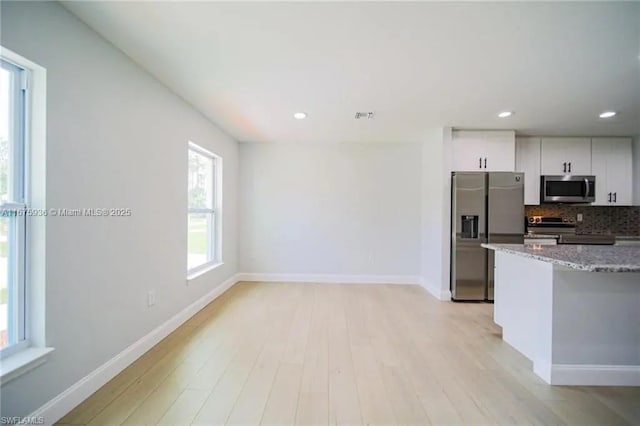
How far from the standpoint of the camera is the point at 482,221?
4043mm

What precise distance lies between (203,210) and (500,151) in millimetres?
4272

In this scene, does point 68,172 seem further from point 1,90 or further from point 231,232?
point 231,232

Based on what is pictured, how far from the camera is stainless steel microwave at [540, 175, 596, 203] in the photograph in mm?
4348

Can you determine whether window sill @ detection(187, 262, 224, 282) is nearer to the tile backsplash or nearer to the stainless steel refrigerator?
the stainless steel refrigerator

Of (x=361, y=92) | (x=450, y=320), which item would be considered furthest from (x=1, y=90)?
(x=450, y=320)

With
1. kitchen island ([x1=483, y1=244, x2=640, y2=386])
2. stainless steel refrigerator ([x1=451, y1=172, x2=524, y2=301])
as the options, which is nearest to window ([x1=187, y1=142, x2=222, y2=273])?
stainless steel refrigerator ([x1=451, y1=172, x2=524, y2=301])

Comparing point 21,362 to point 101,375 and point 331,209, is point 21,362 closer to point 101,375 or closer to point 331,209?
point 101,375

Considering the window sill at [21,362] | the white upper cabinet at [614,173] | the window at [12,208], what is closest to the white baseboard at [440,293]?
Result: the white upper cabinet at [614,173]

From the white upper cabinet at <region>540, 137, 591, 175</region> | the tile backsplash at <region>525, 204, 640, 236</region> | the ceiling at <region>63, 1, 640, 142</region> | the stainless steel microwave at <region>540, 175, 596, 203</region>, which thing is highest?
the ceiling at <region>63, 1, 640, 142</region>

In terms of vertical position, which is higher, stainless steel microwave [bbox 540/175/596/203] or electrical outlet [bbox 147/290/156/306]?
stainless steel microwave [bbox 540/175/596/203]

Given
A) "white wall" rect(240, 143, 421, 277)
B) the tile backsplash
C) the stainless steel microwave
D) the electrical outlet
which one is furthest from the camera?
"white wall" rect(240, 143, 421, 277)

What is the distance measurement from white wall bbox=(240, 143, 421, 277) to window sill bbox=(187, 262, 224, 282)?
89cm

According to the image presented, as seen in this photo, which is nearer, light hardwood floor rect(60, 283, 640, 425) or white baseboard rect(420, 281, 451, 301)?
light hardwood floor rect(60, 283, 640, 425)

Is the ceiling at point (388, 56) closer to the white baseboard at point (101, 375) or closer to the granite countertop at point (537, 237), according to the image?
the granite countertop at point (537, 237)
